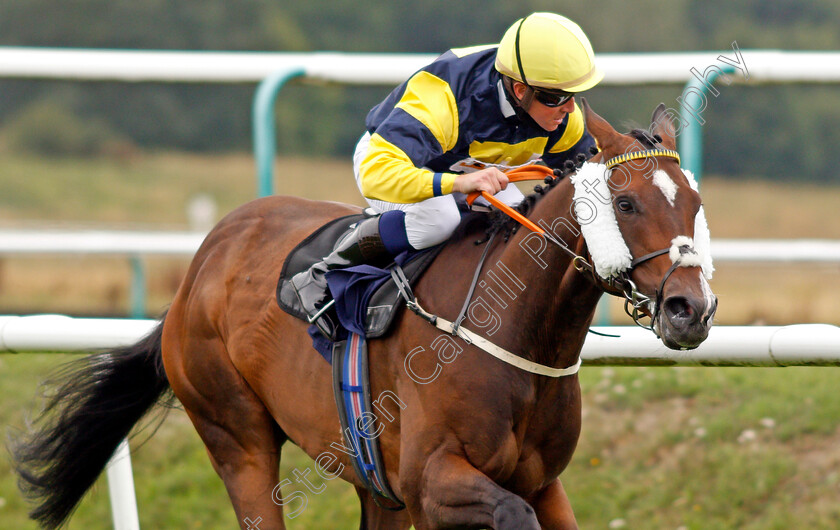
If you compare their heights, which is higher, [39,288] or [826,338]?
[39,288]

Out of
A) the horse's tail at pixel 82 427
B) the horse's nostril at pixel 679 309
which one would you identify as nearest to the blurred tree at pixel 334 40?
the horse's tail at pixel 82 427

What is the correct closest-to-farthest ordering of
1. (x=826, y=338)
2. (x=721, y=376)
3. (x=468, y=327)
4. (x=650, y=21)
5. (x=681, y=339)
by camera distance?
(x=681, y=339)
(x=468, y=327)
(x=826, y=338)
(x=721, y=376)
(x=650, y=21)

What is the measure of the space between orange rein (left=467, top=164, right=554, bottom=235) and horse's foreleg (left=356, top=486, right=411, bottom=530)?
1327 millimetres

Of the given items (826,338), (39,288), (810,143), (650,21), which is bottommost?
(826,338)

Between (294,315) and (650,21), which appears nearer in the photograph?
(294,315)

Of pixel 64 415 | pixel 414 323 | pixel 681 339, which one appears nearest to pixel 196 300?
pixel 64 415

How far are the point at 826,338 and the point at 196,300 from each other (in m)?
2.17

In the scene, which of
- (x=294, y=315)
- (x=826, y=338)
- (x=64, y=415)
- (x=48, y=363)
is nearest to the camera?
(x=826, y=338)

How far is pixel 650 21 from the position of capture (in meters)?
29.4

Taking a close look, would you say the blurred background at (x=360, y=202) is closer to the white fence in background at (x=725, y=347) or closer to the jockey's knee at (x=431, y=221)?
the white fence in background at (x=725, y=347)

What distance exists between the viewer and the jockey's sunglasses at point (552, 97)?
2.96 m

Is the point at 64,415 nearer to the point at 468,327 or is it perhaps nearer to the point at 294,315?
the point at 294,315

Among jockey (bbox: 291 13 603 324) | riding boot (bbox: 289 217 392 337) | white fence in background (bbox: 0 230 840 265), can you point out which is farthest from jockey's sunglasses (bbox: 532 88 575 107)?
white fence in background (bbox: 0 230 840 265)

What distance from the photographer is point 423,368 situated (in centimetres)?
296
